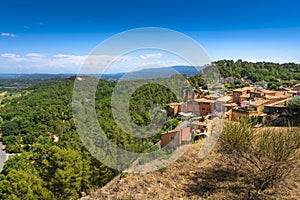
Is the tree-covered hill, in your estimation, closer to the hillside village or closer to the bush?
the hillside village

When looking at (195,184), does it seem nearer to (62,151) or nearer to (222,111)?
(62,151)

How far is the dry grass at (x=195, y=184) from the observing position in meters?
3.34

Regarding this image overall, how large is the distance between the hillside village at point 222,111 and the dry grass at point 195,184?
1.53 metres

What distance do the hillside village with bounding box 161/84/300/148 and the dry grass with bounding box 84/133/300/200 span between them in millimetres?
1530

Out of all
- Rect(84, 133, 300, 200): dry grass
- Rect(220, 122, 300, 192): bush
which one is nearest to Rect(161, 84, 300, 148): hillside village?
Rect(220, 122, 300, 192): bush

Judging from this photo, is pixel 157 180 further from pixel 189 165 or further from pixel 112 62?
pixel 112 62

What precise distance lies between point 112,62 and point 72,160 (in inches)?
262

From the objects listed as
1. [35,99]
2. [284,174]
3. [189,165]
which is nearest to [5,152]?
[35,99]

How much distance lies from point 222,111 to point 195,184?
811cm

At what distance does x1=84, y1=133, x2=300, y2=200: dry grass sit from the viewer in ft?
11.0

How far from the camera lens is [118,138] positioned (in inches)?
431

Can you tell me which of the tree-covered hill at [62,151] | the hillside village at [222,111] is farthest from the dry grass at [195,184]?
the tree-covered hill at [62,151]

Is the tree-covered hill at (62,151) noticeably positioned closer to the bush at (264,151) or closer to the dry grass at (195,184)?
the dry grass at (195,184)

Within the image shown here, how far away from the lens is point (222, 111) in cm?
1139
